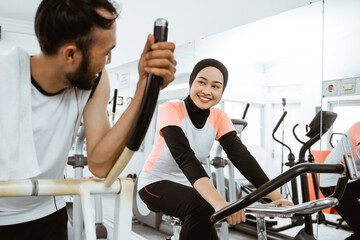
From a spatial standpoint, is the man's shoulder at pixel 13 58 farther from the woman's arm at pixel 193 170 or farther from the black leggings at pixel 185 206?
the black leggings at pixel 185 206

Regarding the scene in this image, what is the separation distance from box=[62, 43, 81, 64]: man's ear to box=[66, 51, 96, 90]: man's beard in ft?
0.06

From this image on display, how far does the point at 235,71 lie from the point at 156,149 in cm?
175

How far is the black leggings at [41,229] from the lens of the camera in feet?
3.36

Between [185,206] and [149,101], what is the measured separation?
3.40ft

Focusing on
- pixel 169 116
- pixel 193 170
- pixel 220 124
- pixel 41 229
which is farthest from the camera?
pixel 220 124

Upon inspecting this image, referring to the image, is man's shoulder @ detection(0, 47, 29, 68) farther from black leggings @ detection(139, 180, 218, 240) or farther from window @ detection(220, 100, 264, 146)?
window @ detection(220, 100, 264, 146)

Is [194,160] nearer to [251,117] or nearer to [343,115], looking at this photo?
[343,115]

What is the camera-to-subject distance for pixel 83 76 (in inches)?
34.8

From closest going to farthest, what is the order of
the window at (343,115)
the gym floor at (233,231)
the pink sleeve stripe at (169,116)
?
1. the pink sleeve stripe at (169,116)
2. the window at (343,115)
3. the gym floor at (233,231)

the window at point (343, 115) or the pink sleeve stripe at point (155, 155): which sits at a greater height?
the window at point (343, 115)

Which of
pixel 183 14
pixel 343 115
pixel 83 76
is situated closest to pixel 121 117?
pixel 83 76

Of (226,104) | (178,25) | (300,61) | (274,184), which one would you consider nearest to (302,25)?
(300,61)

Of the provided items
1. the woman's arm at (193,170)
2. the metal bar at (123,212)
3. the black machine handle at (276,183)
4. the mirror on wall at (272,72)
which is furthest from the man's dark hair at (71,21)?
the mirror on wall at (272,72)

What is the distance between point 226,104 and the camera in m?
3.41
